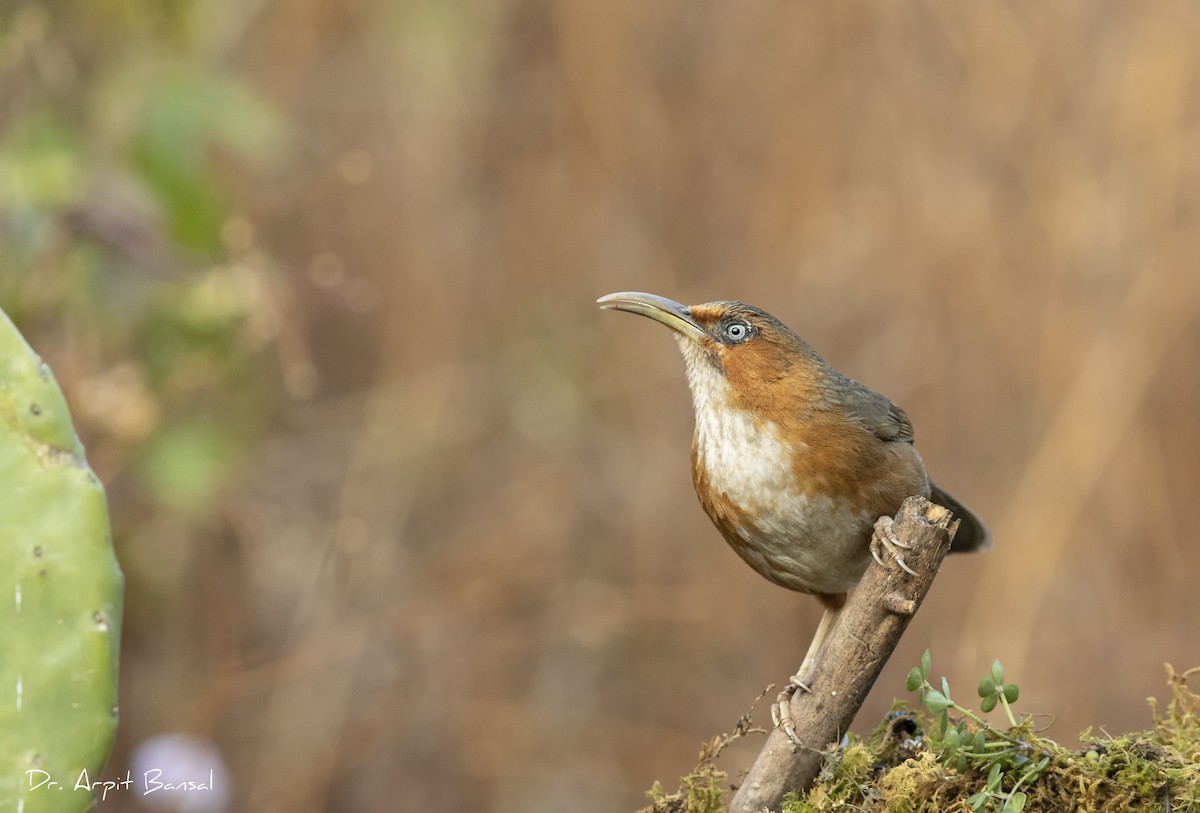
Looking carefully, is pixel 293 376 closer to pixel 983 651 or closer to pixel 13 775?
pixel 13 775

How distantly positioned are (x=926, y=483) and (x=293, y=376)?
284cm

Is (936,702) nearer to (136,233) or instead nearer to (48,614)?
(48,614)

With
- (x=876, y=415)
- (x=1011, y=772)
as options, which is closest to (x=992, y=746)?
(x=1011, y=772)

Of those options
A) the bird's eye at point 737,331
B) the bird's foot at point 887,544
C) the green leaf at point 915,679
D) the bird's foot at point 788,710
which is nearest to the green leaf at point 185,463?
the bird's eye at point 737,331

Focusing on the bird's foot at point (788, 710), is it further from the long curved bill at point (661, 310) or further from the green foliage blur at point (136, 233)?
the green foliage blur at point (136, 233)

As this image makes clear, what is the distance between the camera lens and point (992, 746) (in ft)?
9.30

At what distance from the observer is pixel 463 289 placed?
8.73 meters

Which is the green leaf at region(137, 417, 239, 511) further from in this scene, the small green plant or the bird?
the small green plant

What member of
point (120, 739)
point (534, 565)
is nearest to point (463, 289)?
point (534, 565)

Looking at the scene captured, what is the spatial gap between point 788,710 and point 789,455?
0.85 metres

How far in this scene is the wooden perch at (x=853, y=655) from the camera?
9.66ft

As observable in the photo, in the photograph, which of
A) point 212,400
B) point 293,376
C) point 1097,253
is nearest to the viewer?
point 293,376

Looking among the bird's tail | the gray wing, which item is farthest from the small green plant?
the bird's tail

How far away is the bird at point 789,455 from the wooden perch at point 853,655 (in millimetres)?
234
